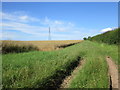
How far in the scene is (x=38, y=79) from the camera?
7.18 m

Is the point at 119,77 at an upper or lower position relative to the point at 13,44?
lower

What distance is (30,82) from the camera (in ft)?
22.4

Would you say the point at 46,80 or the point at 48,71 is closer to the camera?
the point at 46,80

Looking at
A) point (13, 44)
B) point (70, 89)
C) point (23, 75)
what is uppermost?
point (13, 44)

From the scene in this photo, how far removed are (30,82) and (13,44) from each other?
13595 mm

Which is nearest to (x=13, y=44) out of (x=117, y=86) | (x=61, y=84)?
(x=61, y=84)

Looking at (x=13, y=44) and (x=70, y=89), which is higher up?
(x=13, y=44)

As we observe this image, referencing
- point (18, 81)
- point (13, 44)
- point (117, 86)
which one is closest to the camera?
point (18, 81)

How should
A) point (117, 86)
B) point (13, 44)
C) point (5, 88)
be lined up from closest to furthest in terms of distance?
1. point (5, 88)
2. point (117, 86)
3. point (13, 44)

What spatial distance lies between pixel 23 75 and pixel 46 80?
3.71 feet

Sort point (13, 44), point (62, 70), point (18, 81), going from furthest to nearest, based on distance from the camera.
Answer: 1. point (13, 44)
2. point (62, 70)
3. point (18, 81)

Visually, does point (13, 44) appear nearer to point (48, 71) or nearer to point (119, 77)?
point (48, 71)

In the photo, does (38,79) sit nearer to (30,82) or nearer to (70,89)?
(30,82)

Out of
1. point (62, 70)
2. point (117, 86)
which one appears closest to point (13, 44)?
point (62, 70)
